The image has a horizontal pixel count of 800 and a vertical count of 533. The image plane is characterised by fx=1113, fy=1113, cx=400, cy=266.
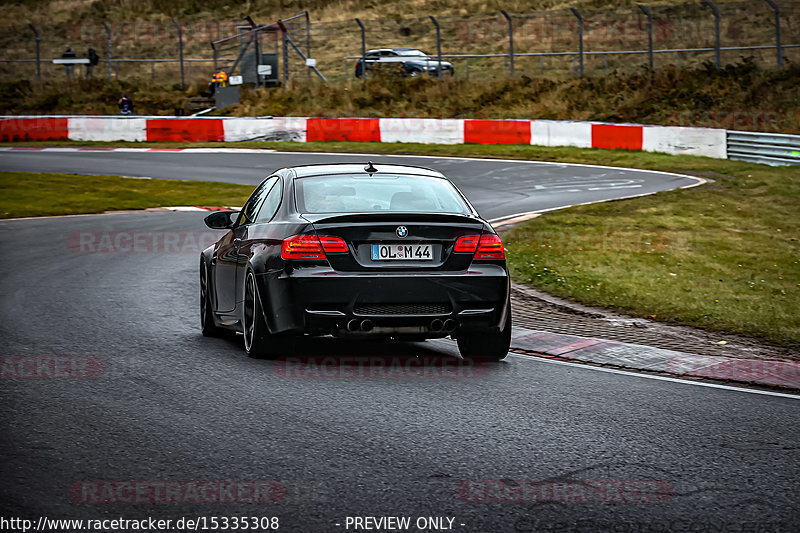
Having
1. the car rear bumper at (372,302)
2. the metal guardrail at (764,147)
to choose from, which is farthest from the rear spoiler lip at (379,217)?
the metal guardrail at (764,147)

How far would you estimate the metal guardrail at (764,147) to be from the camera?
25.9 metres

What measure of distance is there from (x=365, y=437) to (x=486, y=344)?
2555 mm

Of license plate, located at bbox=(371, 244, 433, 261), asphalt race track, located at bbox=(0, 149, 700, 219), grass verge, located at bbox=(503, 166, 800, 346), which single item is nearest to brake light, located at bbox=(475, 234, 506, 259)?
license plate, located at bbox=(371, 244, 433, 261)

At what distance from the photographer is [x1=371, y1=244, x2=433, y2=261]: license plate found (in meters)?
7.78

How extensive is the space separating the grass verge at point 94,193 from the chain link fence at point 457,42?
15859 millimetres

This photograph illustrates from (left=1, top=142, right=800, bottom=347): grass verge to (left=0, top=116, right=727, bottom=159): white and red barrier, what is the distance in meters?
4.62

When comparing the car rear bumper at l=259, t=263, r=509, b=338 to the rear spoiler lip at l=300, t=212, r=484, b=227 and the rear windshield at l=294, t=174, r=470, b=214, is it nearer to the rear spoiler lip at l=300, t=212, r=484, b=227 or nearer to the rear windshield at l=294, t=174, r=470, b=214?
the rear spoiler lip at l=300, t=212, r=484, b=227

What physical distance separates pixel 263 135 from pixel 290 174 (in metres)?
28.7

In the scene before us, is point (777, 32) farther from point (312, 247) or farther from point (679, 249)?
point (312, 247)

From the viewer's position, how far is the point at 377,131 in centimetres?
3531

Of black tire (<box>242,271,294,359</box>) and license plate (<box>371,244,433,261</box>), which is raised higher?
license plate (<box>371,244,433,261</box>)

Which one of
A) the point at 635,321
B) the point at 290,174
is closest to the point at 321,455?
the point at 290,174

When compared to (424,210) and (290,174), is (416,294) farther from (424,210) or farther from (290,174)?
(290,174)

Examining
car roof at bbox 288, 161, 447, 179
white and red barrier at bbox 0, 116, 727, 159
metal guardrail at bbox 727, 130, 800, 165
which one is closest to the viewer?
car roof at bbox 288, 161, 447, 179
